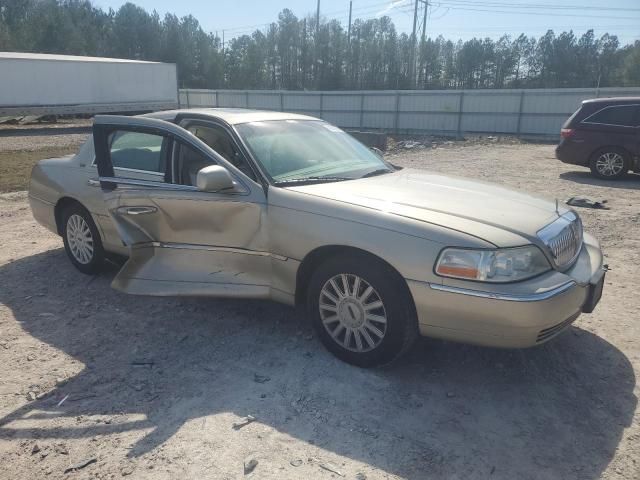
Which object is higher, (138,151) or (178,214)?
(138,151)

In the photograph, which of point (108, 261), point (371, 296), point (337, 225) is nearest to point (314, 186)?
point (337, 225)

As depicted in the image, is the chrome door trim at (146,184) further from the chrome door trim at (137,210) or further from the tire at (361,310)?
the tire at (361,310)

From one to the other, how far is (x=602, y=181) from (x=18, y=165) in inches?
552

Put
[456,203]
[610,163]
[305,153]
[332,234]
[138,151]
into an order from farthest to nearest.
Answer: [610,163] → [138,151] → [305,153] → [456,203] → [332,234]

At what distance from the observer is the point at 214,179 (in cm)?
344

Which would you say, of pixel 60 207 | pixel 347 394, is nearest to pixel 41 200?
pixel 60 207

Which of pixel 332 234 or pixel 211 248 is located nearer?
pixel 332 234

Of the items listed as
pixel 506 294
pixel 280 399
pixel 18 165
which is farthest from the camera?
pixel 18 165

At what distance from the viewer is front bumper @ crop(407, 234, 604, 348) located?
282 cm

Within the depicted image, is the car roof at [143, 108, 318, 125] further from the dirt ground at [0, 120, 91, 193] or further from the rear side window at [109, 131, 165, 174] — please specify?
the dirt ground at [0, 120, 91, 193]

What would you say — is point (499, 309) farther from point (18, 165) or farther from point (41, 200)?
point (18, 165)

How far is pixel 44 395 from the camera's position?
125 inches

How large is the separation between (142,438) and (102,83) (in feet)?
101

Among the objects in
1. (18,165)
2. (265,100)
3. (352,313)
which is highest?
(265,100)
